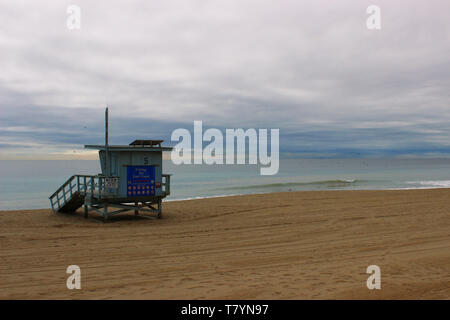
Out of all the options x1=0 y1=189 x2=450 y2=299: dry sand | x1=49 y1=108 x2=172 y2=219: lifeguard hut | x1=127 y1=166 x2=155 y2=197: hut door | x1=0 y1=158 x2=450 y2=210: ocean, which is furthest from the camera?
x1=0 y1=158 x2=450 y2=210: ocean

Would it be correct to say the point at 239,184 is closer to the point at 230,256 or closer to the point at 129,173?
the point at 129,173

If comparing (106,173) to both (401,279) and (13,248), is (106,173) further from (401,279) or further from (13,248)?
(401,279)

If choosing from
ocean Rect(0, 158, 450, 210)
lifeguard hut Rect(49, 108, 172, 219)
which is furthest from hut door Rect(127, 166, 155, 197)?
ocean Rect(0, 158, 450, 210)

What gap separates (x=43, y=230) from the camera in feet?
47.3

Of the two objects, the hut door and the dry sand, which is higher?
the hut door

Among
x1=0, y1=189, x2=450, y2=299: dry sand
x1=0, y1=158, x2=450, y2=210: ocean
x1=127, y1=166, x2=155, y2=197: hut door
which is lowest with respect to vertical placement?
x1=0, y1=158, x2=450, y2=210: ocean

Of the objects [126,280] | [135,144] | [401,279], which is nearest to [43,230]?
[135,144]

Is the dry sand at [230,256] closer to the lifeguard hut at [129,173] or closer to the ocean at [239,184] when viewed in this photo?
the lifeguard hut at [129,173]

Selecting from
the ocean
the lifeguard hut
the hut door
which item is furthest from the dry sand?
the ocean

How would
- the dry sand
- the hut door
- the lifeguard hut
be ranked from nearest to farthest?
1. the dry sand
2. the lifeguard hut
3. the hut door

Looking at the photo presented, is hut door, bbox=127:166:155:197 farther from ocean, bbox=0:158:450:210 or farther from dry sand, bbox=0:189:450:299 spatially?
ocean, bbox=0:158:450:210

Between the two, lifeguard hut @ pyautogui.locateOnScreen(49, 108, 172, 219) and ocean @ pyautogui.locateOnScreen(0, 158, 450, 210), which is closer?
lifeguard hut @ pyautogui.locateOnScreen(49, 108, 172, 219)

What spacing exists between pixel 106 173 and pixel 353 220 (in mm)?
11528

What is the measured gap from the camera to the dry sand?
7.19 metres
